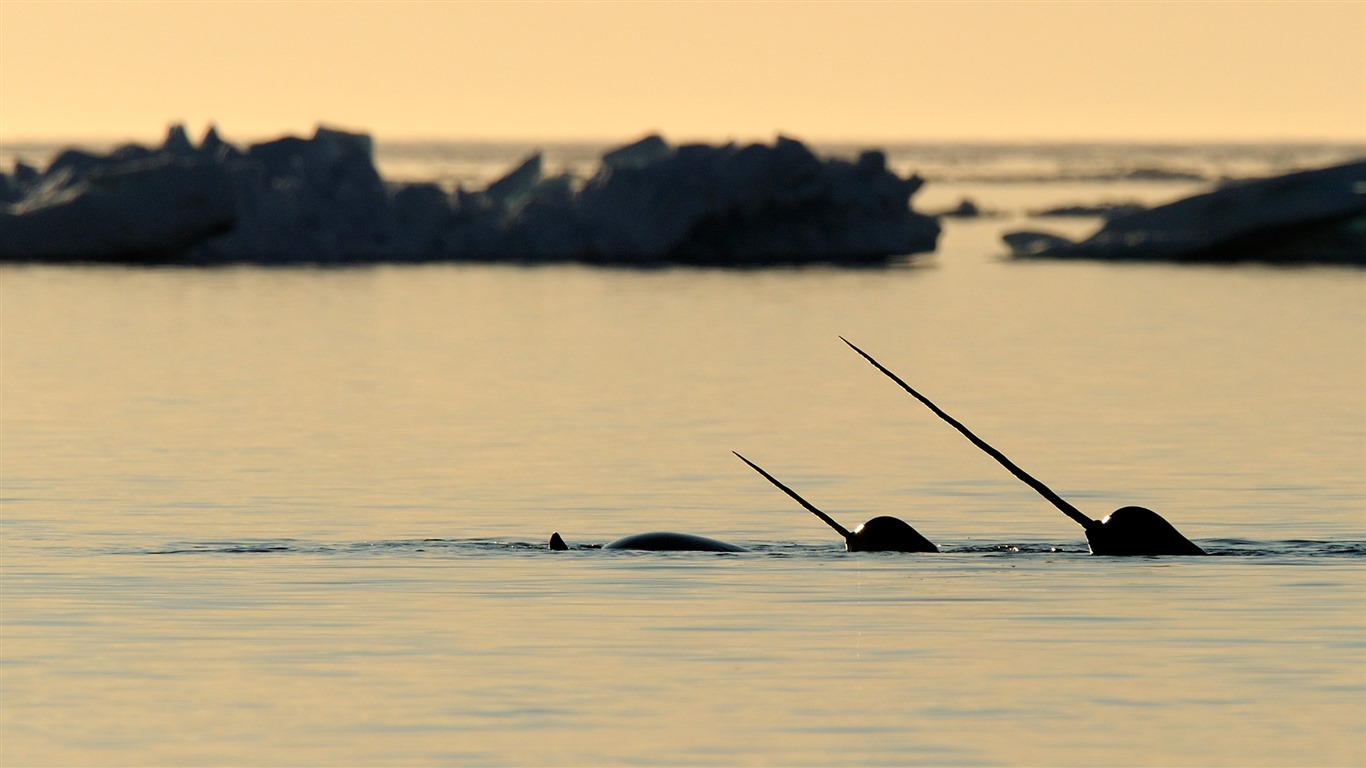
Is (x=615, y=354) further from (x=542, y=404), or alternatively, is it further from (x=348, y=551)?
(x=348, y=551)

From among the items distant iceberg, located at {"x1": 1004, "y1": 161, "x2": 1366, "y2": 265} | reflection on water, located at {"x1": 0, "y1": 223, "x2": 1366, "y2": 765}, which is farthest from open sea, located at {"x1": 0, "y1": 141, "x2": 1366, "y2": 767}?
distant iceberg, located at {"x1": 1004, "y1": 161, "x2": 1366, "y2": 265}

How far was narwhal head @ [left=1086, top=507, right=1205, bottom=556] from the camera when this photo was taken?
1973 cm

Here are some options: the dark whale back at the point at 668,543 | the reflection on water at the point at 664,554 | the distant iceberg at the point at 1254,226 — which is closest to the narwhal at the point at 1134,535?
the reflection on water at the point at 664,554

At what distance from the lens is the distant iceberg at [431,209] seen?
7212cm

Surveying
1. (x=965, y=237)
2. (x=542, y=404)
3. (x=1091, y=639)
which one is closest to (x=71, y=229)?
(x=542, y=404)

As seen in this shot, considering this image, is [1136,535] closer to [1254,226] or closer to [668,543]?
[668,543]

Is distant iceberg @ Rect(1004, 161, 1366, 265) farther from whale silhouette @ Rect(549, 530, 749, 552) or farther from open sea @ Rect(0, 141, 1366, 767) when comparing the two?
whale silhouette @ Rect(549, 530, 749, 552)

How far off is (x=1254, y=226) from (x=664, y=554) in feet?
189

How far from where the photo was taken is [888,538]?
20250 millimetres

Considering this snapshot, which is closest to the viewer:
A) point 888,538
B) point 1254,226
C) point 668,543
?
point 668,543

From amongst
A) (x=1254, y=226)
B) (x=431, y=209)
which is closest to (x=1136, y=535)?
(x=1254, y=226)

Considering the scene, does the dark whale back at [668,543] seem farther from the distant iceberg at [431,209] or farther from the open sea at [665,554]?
the distant iceberg at [431,209]

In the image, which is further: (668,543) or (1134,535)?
(668,543)

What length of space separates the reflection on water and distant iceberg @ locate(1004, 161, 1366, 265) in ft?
82.0
